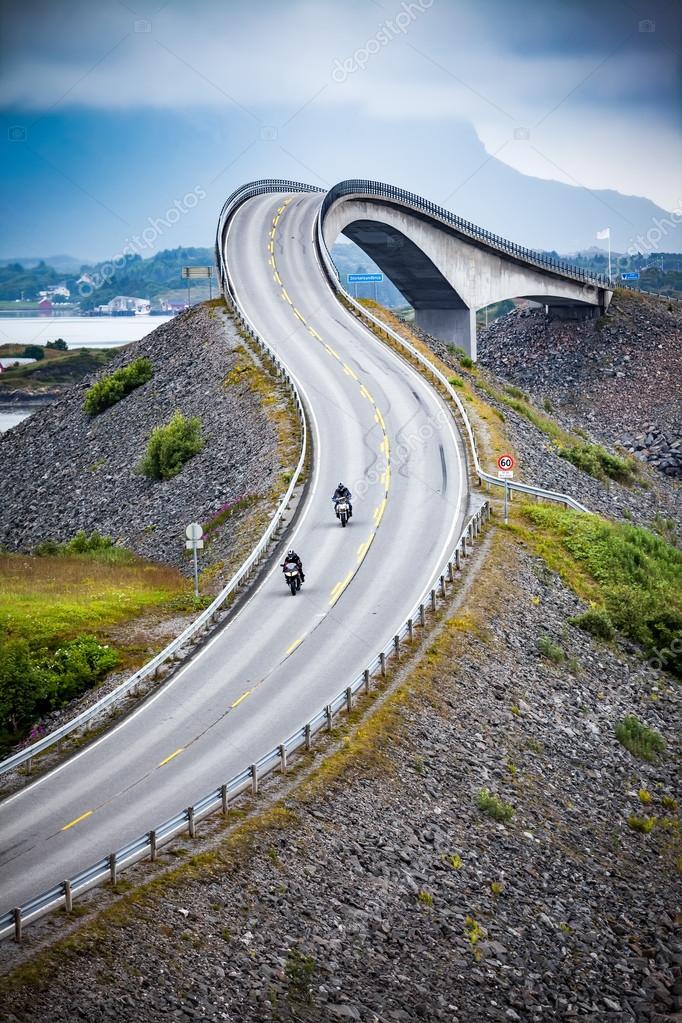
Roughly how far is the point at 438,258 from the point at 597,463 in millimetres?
34337

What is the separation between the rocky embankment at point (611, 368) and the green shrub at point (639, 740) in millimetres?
49334

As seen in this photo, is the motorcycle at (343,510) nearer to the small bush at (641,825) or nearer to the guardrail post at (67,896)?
the small bush at (641,825)

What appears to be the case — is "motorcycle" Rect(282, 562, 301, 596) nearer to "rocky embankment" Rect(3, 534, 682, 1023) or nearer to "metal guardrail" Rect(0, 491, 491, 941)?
"metal guardrail" Rect(0, 491, 491, 941)

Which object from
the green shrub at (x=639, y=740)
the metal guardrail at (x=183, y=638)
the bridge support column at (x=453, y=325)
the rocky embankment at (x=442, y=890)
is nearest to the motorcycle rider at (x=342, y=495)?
the metal guardrail at (x=183, y=638)

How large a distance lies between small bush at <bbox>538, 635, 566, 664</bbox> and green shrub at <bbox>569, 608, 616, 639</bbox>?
2512mm

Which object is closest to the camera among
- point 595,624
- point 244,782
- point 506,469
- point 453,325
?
point 244,782

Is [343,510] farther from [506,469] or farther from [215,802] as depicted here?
[215,802]

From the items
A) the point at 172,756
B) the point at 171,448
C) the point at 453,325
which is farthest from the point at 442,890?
the point at 453,325

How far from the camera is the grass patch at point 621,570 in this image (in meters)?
38.5

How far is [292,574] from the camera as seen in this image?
36312 millimetres

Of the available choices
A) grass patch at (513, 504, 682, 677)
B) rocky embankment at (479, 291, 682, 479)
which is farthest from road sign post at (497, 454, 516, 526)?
rocky embankment at (479, 291, 682, 479)

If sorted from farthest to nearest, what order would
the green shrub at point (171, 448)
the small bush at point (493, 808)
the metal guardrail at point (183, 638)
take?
1. the green shrub at point (171, 448)
2. the small bush at point (493, 808)
3. the metal guardrail at point (183, 638)

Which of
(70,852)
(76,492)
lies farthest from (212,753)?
(76,492)

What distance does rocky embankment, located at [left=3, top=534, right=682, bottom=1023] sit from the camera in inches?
755
